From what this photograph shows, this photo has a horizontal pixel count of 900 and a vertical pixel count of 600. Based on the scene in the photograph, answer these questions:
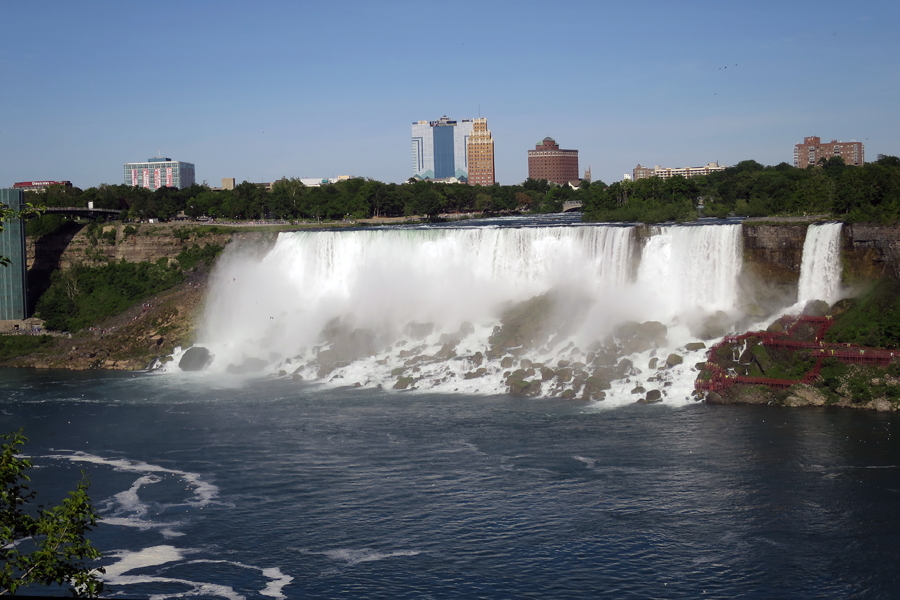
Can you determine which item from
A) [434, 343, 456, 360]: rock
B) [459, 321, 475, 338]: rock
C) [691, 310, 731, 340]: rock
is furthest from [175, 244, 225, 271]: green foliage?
[691, 310, 731, 340]: rock

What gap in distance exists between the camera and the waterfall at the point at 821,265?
112ft

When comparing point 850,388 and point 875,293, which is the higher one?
point 875,293

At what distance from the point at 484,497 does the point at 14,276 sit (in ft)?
135

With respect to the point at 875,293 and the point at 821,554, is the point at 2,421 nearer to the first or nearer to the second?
the point at 821,554

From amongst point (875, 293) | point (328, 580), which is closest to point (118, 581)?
point (328, 580)

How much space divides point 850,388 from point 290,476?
1848cm

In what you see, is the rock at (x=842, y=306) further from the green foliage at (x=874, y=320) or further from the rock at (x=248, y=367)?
the rock at (x=248, y=367)

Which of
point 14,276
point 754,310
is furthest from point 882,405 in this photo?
point 14,276

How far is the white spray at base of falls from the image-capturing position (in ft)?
116

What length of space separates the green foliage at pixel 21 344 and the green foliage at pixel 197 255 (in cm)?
988

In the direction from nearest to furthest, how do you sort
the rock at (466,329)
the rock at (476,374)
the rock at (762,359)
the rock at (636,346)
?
1. the rock at (762,359)
2. the rock at (636,346)
3. the rock at (476,374)
4. the rock at (466,329)

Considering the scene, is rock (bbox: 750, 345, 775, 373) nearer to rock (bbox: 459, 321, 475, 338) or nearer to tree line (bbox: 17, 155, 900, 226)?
tree line (bbox: 17, 155, 900, 226)

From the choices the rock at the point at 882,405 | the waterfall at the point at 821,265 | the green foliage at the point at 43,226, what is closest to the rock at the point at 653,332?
the waterfall at the point at 821,265

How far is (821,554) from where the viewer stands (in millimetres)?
17062
